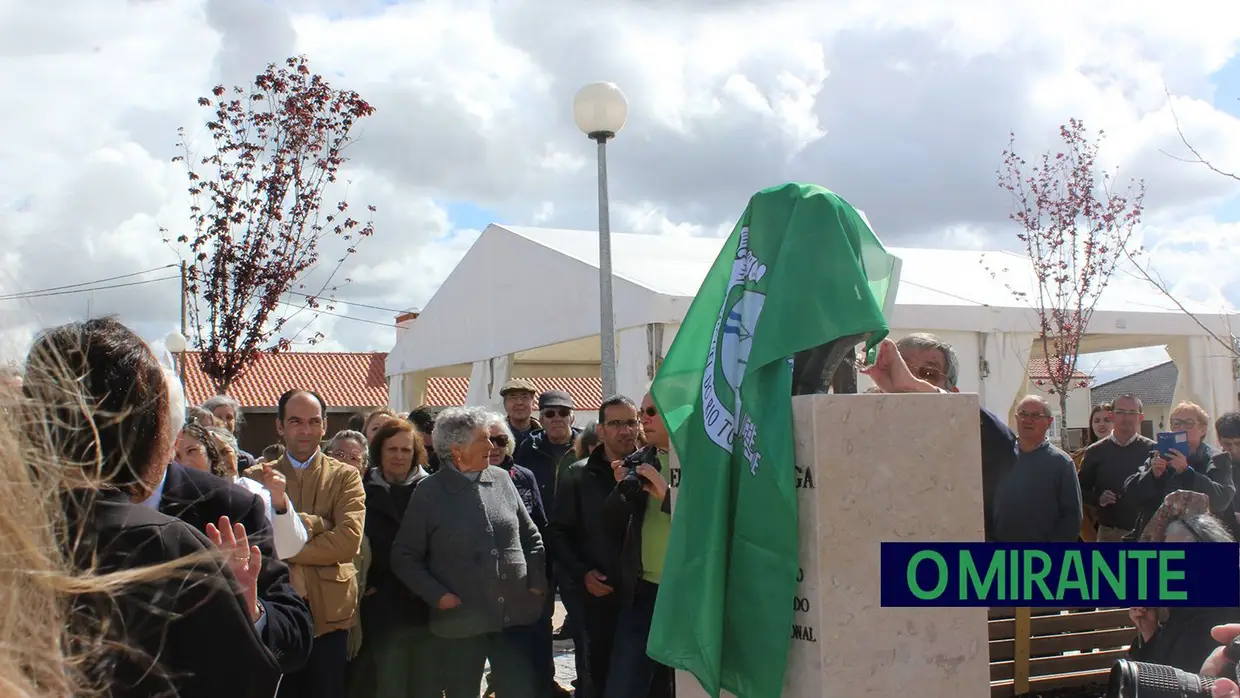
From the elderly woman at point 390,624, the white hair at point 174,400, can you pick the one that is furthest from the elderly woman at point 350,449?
the white hair at point 174,400

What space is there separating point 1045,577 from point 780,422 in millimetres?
1057

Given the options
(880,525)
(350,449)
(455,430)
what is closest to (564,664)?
(350,449)

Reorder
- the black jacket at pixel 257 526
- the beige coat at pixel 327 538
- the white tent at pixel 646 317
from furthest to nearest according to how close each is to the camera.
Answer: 1. the white tent at pixel 646 317
2. the beige coat at pixel 327 538
3. the black jacket at pixel 257 526

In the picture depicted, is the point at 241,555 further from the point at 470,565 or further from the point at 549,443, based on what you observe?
the point at 549,443

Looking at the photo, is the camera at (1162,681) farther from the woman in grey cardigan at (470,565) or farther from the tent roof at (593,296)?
the tent roof at (593,296)

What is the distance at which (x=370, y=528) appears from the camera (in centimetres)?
504

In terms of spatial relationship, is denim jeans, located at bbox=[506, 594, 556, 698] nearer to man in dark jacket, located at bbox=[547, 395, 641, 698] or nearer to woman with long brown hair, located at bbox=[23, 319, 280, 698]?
man in dark jacket, located at bbox=[547, 395, 641, 698]

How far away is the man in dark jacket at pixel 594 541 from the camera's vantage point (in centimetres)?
504

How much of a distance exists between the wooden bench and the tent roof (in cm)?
486

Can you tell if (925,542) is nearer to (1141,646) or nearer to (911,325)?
(1141,646)

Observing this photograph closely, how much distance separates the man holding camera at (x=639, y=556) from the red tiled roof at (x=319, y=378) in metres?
30.2

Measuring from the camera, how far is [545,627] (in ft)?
16.8

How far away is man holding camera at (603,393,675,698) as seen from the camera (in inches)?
186

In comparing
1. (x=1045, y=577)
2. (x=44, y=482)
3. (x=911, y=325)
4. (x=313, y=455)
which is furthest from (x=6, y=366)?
(x=911, y=325)
